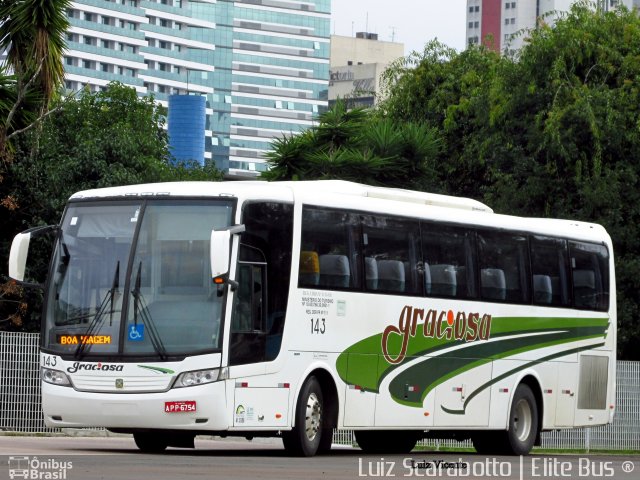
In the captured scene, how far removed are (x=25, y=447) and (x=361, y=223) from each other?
508cm

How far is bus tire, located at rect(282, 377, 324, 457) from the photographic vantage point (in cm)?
1912

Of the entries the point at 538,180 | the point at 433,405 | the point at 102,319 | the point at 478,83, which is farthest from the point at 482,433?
the point at 478,83

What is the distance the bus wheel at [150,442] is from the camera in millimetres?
20406

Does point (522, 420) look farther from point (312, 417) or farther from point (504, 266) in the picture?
point (312, 417)

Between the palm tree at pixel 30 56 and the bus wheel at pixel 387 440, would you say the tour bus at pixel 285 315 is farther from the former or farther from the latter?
the palm tree at pixel 30 56

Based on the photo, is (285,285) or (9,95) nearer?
(285,285)

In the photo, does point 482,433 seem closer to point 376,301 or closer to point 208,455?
point 376,301

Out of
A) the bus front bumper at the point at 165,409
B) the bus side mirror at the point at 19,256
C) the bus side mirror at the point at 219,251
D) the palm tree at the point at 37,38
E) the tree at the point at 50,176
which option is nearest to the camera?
the bus side mirror at the point at 219,251

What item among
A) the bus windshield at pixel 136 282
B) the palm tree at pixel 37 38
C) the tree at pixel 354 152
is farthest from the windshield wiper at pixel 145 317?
the tree at pixel 354 152

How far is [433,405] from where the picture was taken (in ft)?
72.7

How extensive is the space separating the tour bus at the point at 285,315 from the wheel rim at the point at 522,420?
0.05 metres

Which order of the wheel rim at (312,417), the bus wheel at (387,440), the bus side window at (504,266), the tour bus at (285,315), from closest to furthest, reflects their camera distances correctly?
the tour bus at (285,315)
the wheel rim at (312,417)
the bus side window at (504,266)
the bus wheel at (387,440)

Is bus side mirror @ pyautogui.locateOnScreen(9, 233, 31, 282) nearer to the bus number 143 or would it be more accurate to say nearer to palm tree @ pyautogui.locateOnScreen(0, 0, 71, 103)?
the bus number 143

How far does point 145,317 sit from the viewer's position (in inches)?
721
